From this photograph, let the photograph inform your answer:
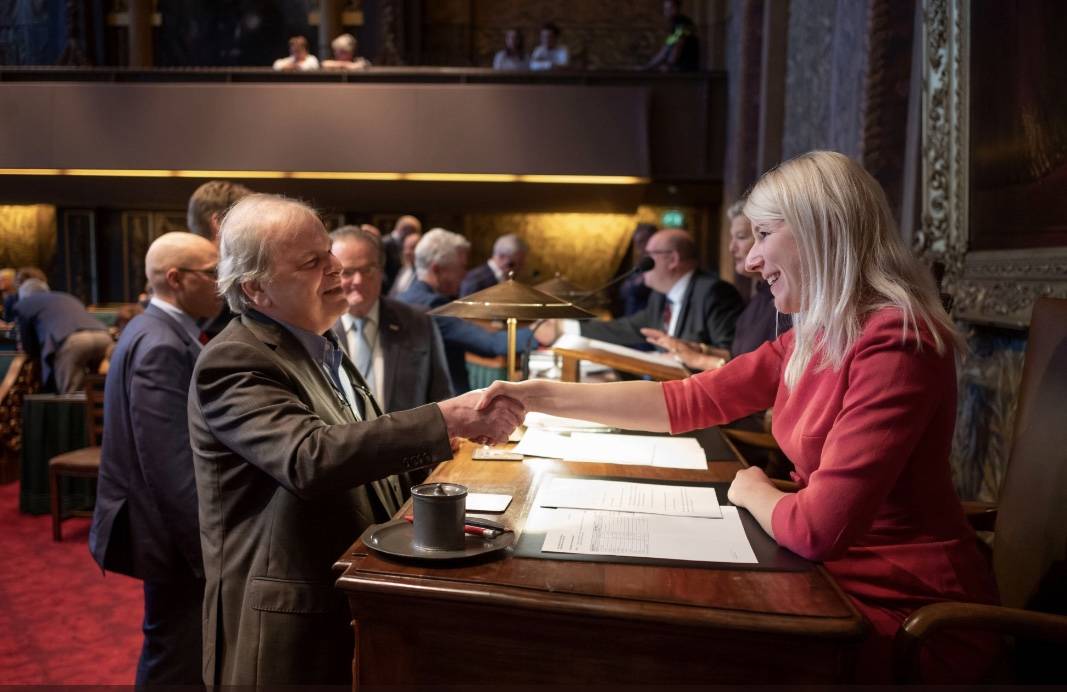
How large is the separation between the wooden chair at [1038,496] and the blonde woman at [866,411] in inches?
11.9

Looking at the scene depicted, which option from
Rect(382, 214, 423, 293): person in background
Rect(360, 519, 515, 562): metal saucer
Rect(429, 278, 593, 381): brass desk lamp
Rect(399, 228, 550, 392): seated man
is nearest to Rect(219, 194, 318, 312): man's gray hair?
Rect(429, 278, 593, 381): brass desk lamp

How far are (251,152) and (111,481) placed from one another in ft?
23.5

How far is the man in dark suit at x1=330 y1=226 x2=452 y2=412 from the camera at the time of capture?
9.92 feet

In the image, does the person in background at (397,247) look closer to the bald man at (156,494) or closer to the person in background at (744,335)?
the person in background at (744,335)

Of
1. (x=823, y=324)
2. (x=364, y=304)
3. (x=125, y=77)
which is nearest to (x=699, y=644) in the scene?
(x=823, y=324)

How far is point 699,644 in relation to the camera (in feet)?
3.98

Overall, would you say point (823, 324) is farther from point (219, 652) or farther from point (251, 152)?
point (251, 152)

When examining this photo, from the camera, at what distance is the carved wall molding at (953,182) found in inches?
99.3

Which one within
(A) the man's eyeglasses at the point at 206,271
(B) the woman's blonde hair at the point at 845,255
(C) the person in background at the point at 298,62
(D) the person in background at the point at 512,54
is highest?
(D) the person in background at the point at 512,54

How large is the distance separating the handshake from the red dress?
0.56 metres

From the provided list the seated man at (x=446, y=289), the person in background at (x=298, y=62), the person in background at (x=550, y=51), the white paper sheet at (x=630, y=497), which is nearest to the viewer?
the white paper sheet at (x=630, y=497)

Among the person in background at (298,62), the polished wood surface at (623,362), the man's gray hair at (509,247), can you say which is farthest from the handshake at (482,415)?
the person in background at (298,62)

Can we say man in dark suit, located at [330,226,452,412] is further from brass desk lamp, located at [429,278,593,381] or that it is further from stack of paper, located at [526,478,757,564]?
stack of paper, located at [526,478,757,564]

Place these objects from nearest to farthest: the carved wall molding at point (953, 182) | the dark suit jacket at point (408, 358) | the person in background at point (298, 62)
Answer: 1. the carved wall molding at point (953, 182)
2. the dark suit jacket at point (408, 358)
3. the person in background at point (298, 62)
